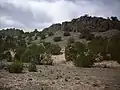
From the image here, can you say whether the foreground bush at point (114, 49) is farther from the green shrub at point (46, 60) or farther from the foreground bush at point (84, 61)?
the green shrub at point (46, 60)

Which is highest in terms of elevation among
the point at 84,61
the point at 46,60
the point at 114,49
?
the point at 114,49

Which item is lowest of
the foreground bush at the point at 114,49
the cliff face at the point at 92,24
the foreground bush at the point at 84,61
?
the foreground bush at the point at 84,61

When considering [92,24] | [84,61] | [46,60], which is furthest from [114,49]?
[92,24]

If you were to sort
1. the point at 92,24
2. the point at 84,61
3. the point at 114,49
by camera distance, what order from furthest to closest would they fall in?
the point at 92,24, the point at 114,49, the point at 84,61

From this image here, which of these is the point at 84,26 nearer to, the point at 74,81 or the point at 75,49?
the point at 75,49

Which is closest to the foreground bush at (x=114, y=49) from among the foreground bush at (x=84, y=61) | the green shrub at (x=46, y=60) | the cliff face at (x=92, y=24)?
the foreground bush at (x=84, y=61)

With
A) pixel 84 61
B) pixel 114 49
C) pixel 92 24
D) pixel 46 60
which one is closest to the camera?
pixel 84 61

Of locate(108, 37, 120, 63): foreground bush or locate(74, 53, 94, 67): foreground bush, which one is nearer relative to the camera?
locate(74, 53, 94, 67): foreground bush

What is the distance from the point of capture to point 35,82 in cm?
1773

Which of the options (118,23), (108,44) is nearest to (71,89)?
(108,44)

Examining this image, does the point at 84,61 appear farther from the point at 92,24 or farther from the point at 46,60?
the point at 92,24

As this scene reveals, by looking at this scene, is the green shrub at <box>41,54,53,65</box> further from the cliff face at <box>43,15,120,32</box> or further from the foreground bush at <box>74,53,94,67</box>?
the cliff face at <box>43,15,120,32</box>

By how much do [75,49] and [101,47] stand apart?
3295 millimetres

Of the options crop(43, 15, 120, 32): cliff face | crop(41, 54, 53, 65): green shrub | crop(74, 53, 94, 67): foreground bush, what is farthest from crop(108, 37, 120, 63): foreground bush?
crop(43, 15, 120, 32): cliff face
